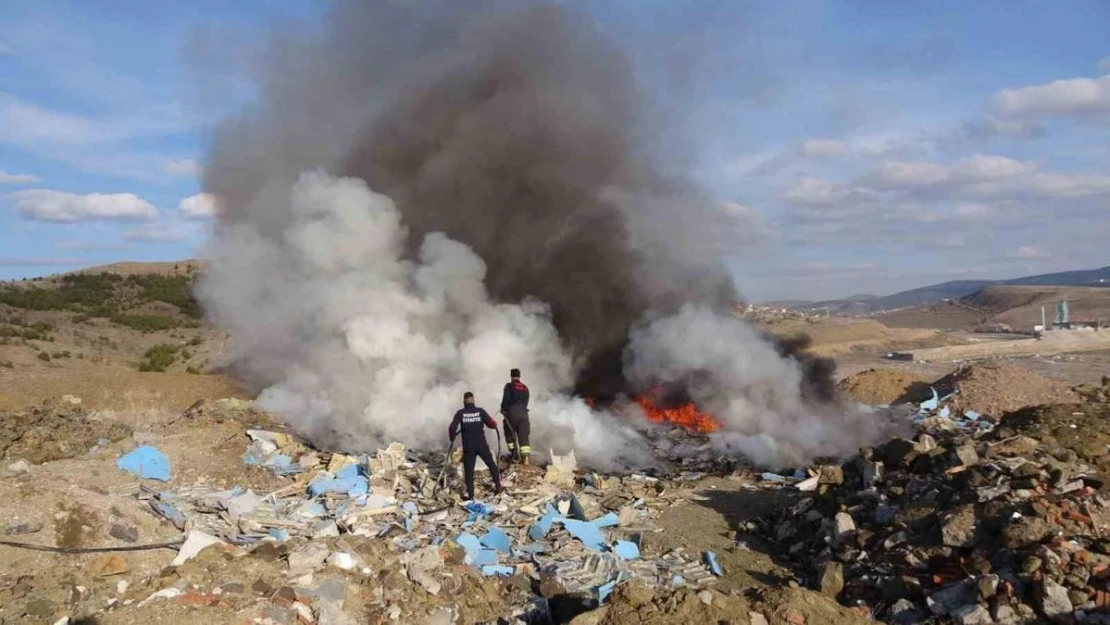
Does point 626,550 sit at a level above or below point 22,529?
below

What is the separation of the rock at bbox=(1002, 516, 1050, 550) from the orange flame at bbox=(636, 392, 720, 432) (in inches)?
380

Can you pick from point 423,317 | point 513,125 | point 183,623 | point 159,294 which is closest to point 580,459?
point 423,317

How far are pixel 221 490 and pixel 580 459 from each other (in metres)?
6.65

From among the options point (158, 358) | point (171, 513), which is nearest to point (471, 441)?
point (171, 513)

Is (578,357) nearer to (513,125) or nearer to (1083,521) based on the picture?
(513,125)

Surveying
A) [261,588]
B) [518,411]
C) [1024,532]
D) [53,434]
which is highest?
[53,434]

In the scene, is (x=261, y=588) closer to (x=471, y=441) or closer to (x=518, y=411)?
(x=471, y=441)

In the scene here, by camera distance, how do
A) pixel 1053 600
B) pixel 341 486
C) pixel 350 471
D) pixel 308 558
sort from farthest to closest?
pixel 350 471 → pixel 341 486 → pixel 308 558 → pixel 1053 600

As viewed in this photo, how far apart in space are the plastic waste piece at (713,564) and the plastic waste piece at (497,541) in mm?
2628

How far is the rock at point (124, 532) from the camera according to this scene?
8609 millimetres

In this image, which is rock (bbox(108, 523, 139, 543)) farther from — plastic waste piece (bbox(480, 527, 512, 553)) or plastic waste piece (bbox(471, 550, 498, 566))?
plastic waste piece (bbox(480, 527, 512, 553))

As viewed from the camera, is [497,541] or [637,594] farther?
[497,541]

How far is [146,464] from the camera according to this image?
39.4ft

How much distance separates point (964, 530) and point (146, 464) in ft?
38.4
